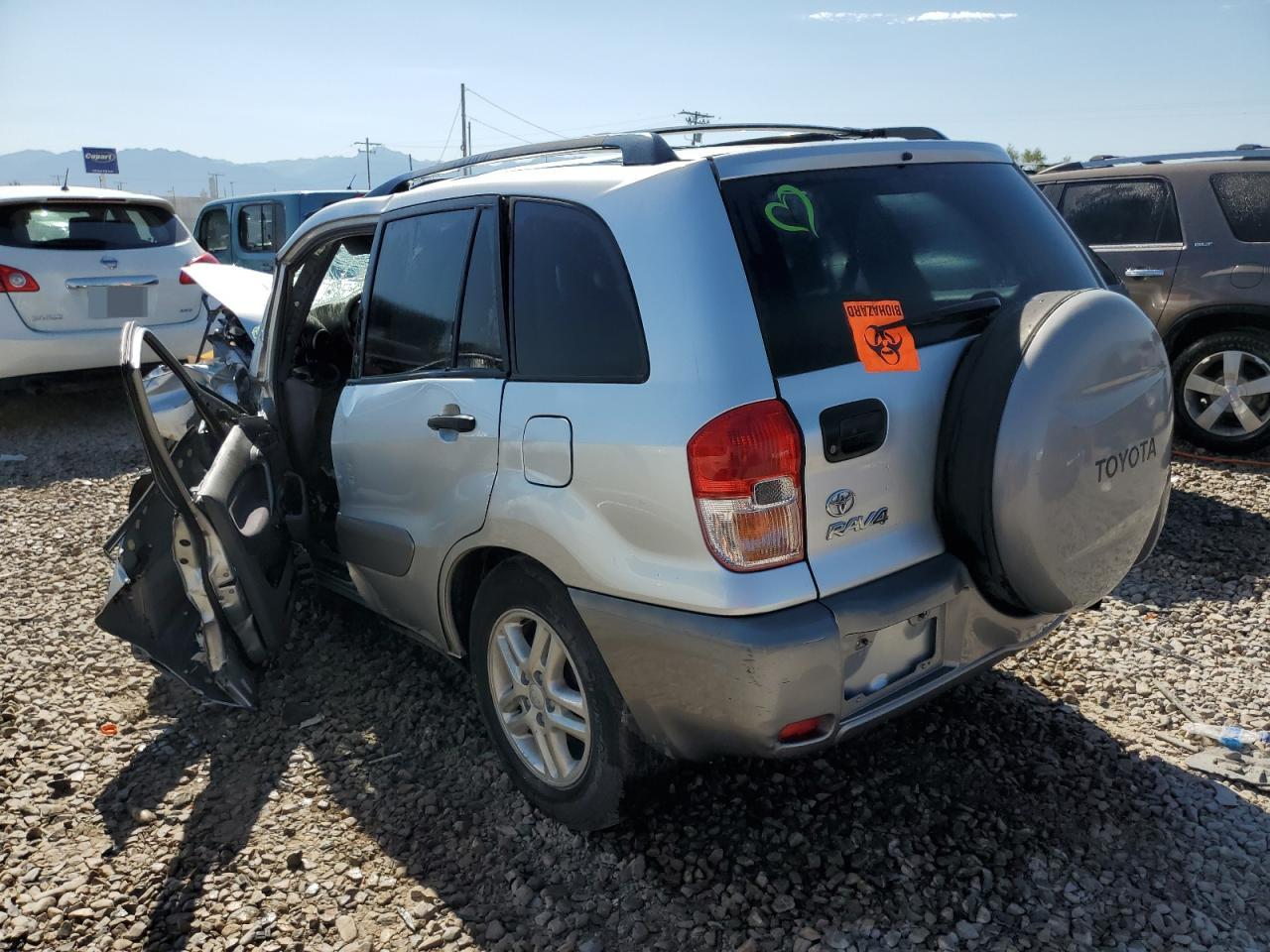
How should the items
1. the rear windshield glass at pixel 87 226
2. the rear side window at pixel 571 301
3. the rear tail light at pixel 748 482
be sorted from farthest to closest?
the rear windshield glass at pixel 87 226 → the rear side window at pixel 571 301 → the rear tail light at pixel 748 482

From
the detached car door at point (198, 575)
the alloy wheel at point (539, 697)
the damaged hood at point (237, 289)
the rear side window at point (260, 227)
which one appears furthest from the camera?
the rear side window at point (260, 227)

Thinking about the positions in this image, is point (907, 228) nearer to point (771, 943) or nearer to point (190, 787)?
point (771, 943)

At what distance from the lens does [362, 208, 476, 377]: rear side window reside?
299 centimetres

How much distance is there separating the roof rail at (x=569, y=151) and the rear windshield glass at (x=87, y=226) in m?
5.11

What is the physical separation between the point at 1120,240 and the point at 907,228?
5043mm

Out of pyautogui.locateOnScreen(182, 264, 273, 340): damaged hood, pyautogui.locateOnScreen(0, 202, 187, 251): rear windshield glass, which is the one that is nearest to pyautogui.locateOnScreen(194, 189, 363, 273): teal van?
pyautogui.locateOnScreen(0, 202, 187, 251): rear windshield glass

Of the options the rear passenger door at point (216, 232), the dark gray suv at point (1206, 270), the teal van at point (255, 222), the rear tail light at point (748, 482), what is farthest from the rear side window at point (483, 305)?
the rear passenger door at point (216, 232)

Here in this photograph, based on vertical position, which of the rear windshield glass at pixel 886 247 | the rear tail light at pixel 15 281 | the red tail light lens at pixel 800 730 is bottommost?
the red tail light lens at pixel 800 730

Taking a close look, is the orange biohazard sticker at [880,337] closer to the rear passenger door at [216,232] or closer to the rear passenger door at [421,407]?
the rear passenger door at [421,407]

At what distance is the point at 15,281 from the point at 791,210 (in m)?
6.99

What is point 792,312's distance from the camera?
226cm

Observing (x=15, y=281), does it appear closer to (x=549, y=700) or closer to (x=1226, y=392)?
(x=549, y=700)

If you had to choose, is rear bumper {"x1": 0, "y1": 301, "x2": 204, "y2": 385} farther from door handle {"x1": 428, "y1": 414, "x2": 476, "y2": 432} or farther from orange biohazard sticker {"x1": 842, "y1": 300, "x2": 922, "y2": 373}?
orange biohazard sticker {"x1": 842, "y1": 300, "x2": 922, "y2": 373}

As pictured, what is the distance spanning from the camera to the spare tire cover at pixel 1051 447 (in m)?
2.26
